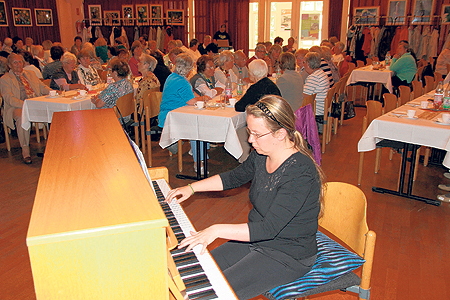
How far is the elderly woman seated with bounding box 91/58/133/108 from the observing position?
14.5 ft

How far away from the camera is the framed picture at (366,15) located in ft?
36.9

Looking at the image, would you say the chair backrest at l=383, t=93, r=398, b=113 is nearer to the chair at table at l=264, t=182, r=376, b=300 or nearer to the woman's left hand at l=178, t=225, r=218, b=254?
the chair at table at l=264, t=182, r=376, b=300

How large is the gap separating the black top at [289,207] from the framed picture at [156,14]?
13165 mm

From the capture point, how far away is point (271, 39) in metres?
12.9

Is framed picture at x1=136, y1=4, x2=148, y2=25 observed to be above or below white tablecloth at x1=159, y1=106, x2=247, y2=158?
above

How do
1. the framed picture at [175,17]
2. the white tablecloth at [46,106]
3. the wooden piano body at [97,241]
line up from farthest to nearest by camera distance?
the framed picture at [175,17] → the white tablecloth at [46,106] → the wooden piano body at [97,241]

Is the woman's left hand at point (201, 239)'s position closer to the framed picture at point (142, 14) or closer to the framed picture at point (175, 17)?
the framed picture at point (175, 17)

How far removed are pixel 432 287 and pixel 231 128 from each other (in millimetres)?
2166

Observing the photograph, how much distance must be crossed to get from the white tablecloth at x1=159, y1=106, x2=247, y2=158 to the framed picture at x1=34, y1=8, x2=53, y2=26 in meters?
11.5

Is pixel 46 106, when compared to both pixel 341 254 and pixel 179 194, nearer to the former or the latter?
pixel 179 194

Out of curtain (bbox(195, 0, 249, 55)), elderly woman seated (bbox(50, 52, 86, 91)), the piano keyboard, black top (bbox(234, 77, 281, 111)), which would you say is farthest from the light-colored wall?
the piano keyboard

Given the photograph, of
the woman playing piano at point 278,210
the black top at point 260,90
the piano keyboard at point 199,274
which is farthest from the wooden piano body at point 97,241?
the black top at point 260,90

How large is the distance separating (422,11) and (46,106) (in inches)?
422

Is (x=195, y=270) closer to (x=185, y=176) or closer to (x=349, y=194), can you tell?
(x=349, y=194)
